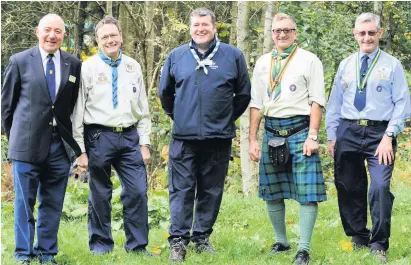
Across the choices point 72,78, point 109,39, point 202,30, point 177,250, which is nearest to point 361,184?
point 177,250

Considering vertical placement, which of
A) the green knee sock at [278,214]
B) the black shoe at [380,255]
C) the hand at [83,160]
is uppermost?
the hand at [83,160]

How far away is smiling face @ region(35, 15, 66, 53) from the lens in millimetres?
5418

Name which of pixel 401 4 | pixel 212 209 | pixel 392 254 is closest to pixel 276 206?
pixel 212 209

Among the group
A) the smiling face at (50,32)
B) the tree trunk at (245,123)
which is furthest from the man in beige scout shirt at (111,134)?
the tree trunk at (245,123)

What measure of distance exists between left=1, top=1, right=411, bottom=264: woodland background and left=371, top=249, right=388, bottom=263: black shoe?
0.10 meters

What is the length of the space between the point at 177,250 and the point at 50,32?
84.1 inches

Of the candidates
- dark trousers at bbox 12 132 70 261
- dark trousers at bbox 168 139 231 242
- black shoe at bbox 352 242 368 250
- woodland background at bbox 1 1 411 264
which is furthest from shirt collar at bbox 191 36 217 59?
black shoe at bbox 352 242 368 250

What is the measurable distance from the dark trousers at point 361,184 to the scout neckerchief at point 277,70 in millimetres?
752

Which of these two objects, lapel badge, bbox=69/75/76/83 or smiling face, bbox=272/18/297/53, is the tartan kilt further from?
lapel badge, bbox=69/75/76/83

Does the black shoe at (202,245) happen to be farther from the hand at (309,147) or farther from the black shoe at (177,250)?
the hand at (309,147)

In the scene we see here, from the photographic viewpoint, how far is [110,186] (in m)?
5.93

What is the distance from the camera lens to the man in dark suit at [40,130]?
210 inches

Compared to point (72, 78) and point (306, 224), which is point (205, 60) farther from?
point (306, 224)

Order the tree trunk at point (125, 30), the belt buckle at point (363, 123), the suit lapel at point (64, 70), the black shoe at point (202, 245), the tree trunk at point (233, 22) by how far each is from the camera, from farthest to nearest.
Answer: the tree trunk at point (233, 22) → the tree trunk at point (125, 30) → the black shoe at point (202, 245) → the belt buckle at point (363, 123) → the suit lapel at point (64, 70)
